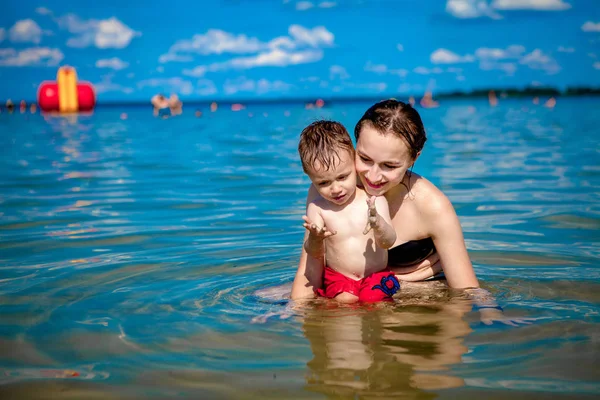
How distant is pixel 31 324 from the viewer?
4.21m

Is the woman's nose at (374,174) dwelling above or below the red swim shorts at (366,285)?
above

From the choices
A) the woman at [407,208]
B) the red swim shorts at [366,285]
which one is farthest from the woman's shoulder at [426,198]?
the red swim shorts at [366,285]

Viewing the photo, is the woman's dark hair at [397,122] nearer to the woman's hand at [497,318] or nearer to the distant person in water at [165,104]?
the woman's hand at [497,318]

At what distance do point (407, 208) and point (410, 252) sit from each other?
0.38m

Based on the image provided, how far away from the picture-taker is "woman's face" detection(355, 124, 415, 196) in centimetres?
405

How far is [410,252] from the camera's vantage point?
4.70m

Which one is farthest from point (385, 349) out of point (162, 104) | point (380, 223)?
point (162, 104)

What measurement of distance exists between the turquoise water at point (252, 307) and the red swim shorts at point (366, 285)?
0.08 metres

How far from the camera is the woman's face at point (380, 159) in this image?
13.3 ft

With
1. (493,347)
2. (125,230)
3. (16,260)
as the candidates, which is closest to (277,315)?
(493,347)

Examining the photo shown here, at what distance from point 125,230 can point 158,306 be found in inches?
112

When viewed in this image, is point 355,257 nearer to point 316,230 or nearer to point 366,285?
point 366,285

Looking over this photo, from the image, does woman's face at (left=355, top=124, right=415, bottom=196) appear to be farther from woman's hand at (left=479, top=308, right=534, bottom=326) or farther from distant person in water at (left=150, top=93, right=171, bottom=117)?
distant person in water at (left=150, top=93, right=171, bottom=117)

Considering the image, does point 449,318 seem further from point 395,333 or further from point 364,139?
point 364,139
